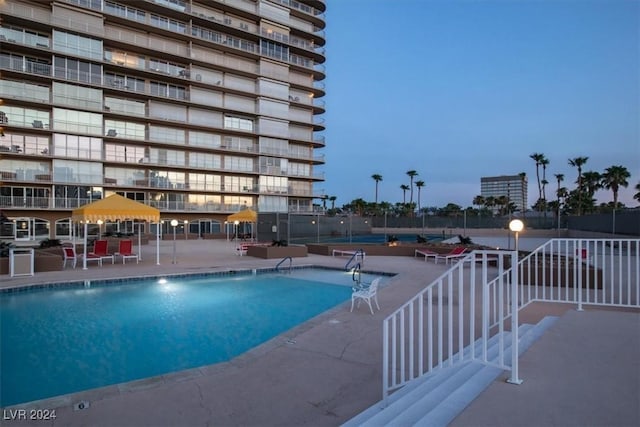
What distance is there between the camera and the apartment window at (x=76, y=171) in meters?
33.4

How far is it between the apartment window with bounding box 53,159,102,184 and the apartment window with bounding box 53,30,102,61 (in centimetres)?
974

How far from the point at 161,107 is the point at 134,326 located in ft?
120

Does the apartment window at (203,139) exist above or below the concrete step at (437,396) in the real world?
above

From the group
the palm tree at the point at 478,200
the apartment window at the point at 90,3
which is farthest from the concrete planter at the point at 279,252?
the palm tree at the point at 478,200

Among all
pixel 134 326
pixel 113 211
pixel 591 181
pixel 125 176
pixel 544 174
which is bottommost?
pixel 134 326

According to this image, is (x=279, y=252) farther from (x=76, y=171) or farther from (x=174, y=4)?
(x=174, y=4)

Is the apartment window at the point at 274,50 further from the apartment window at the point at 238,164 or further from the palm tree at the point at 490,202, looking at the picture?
the palm tree at the point at 490,202

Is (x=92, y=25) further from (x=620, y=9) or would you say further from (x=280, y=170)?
(x=620, y=9)

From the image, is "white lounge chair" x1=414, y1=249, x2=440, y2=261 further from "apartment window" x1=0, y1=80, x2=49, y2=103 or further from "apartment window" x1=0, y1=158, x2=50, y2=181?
"apartment window" x1=0, y1=80, x2=49, y2=103

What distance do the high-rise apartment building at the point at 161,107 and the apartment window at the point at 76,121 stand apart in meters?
0.10

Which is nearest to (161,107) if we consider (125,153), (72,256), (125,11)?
(125,153)

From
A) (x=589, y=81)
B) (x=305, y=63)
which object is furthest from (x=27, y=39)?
(x=589, y=81)

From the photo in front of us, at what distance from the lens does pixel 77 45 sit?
34188 mm

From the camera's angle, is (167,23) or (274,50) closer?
(167,23)
